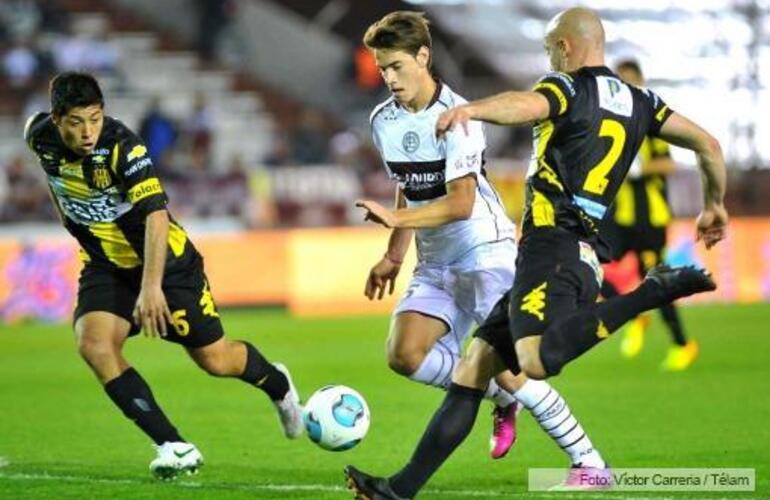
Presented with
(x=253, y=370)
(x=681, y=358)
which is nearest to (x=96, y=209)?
(x=253, y=370)

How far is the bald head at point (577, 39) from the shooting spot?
720 cm

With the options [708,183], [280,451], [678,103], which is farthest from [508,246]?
[678,103]

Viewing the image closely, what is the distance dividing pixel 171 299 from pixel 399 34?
6.18 ft

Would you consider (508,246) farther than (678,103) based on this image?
No

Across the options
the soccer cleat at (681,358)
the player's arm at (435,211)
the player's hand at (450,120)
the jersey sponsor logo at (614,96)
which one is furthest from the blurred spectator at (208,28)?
the player's hand at (450,120)

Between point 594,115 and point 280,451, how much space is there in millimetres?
3208

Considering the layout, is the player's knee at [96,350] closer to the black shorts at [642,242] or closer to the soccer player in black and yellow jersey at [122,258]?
the soccer player in black and yellow jersey at [122,258]

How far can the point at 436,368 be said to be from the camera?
8.34m

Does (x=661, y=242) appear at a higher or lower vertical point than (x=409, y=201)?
lower

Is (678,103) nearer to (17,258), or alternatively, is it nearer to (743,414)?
(17,258)

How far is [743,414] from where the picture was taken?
1067 cm

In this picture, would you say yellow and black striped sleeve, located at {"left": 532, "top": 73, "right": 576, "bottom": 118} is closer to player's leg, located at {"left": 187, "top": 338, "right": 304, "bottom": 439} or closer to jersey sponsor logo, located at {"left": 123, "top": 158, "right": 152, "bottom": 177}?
jersey sponsor logo, located at {"left": 123, "top": 158, "right": 152, "bottom": 177}

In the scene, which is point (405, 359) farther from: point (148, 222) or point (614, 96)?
point (614, 96)

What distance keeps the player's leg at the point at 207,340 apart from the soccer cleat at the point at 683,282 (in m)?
2.59
